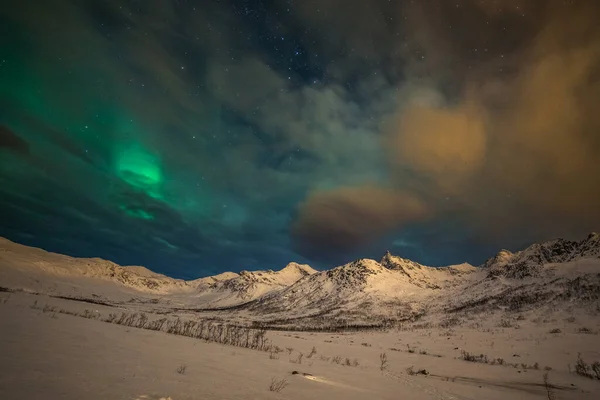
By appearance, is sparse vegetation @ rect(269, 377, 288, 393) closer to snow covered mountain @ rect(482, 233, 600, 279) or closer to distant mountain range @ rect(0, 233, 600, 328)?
distant mountain range @ rect(0, 233, 600, 328)

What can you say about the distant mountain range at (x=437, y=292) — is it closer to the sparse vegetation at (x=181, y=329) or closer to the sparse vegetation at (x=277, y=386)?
the sparse vegetation at (x=181, y=329)

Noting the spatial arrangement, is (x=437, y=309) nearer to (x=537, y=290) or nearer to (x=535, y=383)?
(x=537, y=290)

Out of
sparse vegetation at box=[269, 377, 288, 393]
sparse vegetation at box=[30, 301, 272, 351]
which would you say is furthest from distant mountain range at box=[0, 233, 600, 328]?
sparse vegetation at box=[269, 377, 288, 393]

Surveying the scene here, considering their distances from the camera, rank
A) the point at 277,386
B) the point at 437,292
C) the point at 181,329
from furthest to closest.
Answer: the point at 437,292 → the point at 181,329 → the point at 277,386

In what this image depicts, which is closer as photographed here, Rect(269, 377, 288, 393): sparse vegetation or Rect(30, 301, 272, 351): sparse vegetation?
Rect(269, 377, 288, 393): sparse vegetation

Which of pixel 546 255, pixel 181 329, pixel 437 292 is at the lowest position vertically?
pixel 181 329

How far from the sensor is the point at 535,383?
974cm

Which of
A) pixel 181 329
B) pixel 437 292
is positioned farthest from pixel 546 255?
pixel 181 329

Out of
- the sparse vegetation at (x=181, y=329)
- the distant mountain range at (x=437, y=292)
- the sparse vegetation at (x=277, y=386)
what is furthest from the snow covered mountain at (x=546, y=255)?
the sparse vegetation at (x=277, y=386)

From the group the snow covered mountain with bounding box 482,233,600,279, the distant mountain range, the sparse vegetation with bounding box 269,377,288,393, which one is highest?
the snow covered mountain with bounding box 482,233,600,279

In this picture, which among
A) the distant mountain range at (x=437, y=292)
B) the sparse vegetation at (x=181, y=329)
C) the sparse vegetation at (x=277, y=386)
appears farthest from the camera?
the distant mountain range at (x=437, y=292)

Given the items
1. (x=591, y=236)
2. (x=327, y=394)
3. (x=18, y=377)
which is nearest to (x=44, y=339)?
(x=18, y=377)

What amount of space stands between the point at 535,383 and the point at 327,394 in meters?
9.24

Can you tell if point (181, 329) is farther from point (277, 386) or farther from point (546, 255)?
point (546, 255)
